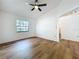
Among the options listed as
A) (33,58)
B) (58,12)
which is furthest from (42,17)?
(33,58)

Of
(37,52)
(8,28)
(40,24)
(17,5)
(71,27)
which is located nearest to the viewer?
(37,52)

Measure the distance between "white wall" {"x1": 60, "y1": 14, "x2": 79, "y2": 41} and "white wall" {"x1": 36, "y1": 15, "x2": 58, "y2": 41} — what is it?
2.04 m

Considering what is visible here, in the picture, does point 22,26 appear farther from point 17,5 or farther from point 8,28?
point 17,5

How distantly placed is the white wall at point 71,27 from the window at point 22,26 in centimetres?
406

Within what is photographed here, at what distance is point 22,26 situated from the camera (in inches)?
330

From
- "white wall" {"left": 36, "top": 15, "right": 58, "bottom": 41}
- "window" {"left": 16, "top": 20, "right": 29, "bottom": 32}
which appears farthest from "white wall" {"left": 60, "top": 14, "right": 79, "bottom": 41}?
→ "window" {"left": 16, "top": 20, "right": 29, "bottom": 32}

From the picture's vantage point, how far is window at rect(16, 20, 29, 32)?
7.79 meters

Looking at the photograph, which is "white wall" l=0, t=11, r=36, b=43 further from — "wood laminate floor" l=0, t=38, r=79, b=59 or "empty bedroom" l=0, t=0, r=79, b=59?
"wood laminate floor" l=0, t=38, r=79, b=59

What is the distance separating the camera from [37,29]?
9906 mm

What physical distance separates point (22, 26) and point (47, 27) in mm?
2531

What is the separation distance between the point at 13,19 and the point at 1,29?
4.87 feet

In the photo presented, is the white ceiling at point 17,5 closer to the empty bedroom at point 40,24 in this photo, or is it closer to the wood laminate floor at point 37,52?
the empty bedroom at point 40,24

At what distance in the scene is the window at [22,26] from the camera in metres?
7.79

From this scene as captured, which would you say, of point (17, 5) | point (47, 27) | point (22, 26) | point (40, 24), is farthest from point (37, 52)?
point (40, 24)
